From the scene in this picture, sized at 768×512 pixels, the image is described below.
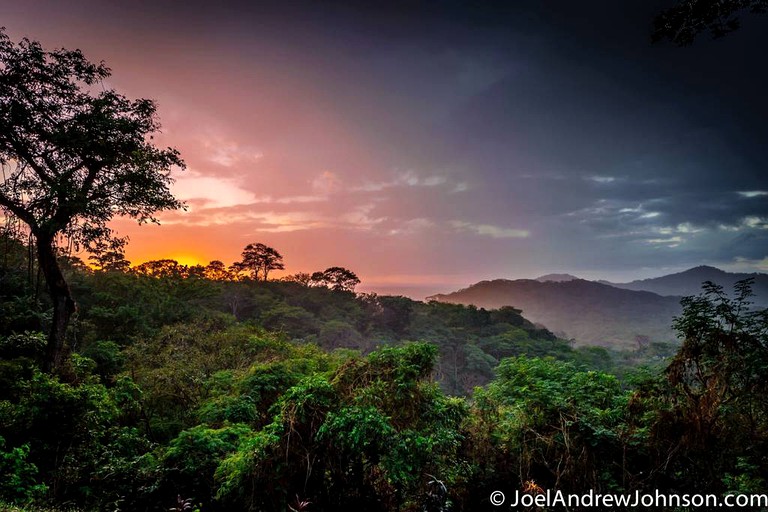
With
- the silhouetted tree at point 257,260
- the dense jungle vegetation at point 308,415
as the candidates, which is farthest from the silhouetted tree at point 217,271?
the dense jungle vegetation at point 308,415

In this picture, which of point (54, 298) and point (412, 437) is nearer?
point (412, 437)

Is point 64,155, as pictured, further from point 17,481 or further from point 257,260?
point 257,260

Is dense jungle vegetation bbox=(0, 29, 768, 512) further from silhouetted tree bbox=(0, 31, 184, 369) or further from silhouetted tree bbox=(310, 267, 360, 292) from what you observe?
silhouetted tree bbox=(310, 267, 360, 292)

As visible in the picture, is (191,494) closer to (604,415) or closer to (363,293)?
(604,415)

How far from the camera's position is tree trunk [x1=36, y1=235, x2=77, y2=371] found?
32.7 ft

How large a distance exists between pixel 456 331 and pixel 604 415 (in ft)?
174

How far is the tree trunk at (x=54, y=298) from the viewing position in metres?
9.96

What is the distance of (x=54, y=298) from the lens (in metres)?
10.3

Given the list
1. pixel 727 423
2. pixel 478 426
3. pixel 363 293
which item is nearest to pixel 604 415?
pixel 727 423

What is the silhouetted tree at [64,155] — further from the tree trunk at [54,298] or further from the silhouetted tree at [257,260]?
the silhouetted tree at [257,260]

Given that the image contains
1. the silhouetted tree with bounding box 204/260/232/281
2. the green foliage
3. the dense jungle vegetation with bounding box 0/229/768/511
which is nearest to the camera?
the green foliage

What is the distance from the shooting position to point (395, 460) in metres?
5.19

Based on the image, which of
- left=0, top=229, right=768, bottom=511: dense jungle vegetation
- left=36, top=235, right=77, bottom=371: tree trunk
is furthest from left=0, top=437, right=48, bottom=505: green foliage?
left=36, top=235, right=77, bottom=371: tree trunk

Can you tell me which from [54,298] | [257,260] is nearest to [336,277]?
[257,260]
